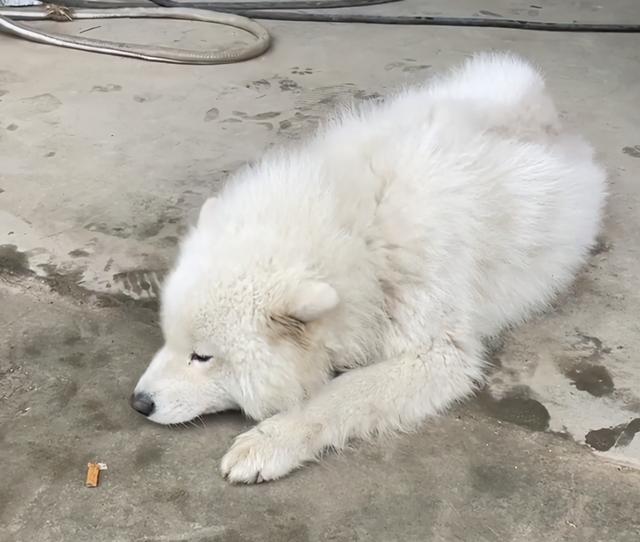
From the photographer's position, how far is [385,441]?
2391 millimetres

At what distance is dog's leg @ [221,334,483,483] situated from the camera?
2.23 m

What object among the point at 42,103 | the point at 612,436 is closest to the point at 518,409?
the point at 612,436

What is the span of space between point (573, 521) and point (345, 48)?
15.1 ft

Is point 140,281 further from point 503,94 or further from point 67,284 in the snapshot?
point 503,94

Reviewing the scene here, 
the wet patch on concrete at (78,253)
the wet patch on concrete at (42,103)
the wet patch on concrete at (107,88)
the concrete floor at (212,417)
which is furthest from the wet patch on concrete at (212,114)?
the wet patch on concrete at (78,253)

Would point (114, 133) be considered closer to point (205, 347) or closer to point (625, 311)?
point (205, 347)

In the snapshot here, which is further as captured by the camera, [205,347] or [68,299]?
[68,299]

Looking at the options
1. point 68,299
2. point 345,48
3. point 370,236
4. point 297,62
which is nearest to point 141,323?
point 68,299

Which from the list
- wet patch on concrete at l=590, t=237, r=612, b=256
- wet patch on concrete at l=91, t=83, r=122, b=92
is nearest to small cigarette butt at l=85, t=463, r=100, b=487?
wet patch on concrete at l=590, t=237, r=612, b=256

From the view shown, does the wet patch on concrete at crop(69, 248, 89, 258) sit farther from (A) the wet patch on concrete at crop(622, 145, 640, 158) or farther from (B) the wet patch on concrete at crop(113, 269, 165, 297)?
(A) the wet patch on concrete at crop(622, 145, 640, 158)

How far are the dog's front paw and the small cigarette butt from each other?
1.28 feet

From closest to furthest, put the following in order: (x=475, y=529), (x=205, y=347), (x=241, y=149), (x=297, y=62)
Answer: (x=475, y=529)
(x=205, y=347)
(x=241, y=149)
(x=297, y=62)

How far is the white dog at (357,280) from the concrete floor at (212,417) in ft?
0.42

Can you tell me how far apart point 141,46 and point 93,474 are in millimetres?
4128
